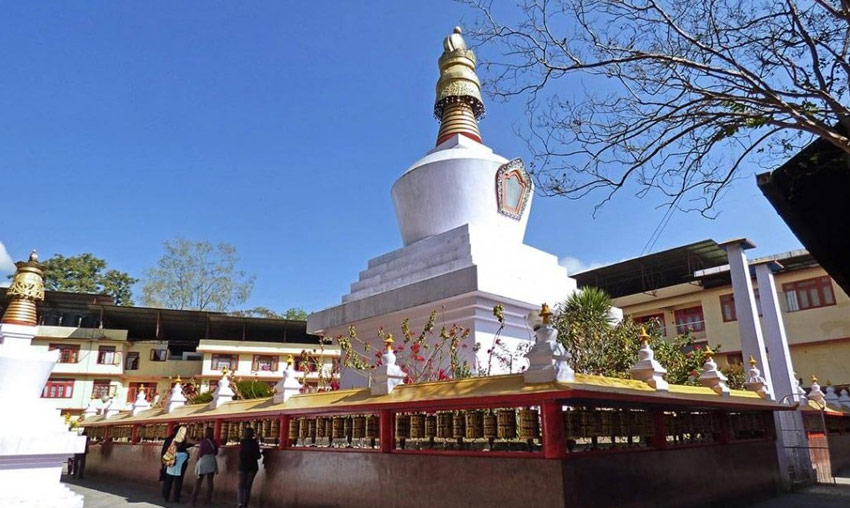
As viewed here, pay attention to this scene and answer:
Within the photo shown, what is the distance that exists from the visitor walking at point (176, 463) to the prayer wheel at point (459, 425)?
6.39 m

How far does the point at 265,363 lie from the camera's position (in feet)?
122

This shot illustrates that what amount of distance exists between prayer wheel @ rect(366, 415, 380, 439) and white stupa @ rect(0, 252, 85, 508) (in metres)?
3.25

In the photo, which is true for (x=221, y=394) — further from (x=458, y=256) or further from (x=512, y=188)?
(x=512, y=188)

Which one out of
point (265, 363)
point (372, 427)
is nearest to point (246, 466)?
point (372, 427)

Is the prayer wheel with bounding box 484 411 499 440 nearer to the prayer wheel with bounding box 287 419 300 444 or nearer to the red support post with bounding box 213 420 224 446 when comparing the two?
the prayer wheel with bounding box 287 419 300 444

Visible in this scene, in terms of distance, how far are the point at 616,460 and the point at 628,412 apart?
31.9 inches

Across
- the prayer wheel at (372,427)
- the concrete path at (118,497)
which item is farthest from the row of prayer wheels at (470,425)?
the concrete path at (118,497)

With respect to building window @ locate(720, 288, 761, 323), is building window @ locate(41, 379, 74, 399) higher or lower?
lower

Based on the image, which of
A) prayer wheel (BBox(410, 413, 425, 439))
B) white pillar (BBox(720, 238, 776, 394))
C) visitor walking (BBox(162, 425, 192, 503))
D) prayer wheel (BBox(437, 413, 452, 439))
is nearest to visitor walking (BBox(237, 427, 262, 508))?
visitor walking (BBox(162, 425, 192, 503))

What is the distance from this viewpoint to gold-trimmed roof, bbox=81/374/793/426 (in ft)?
19.1

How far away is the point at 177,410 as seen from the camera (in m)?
12.4

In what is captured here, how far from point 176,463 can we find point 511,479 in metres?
7.31

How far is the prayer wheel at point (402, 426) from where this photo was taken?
710cm

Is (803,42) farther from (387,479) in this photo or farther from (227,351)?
(227,351)
